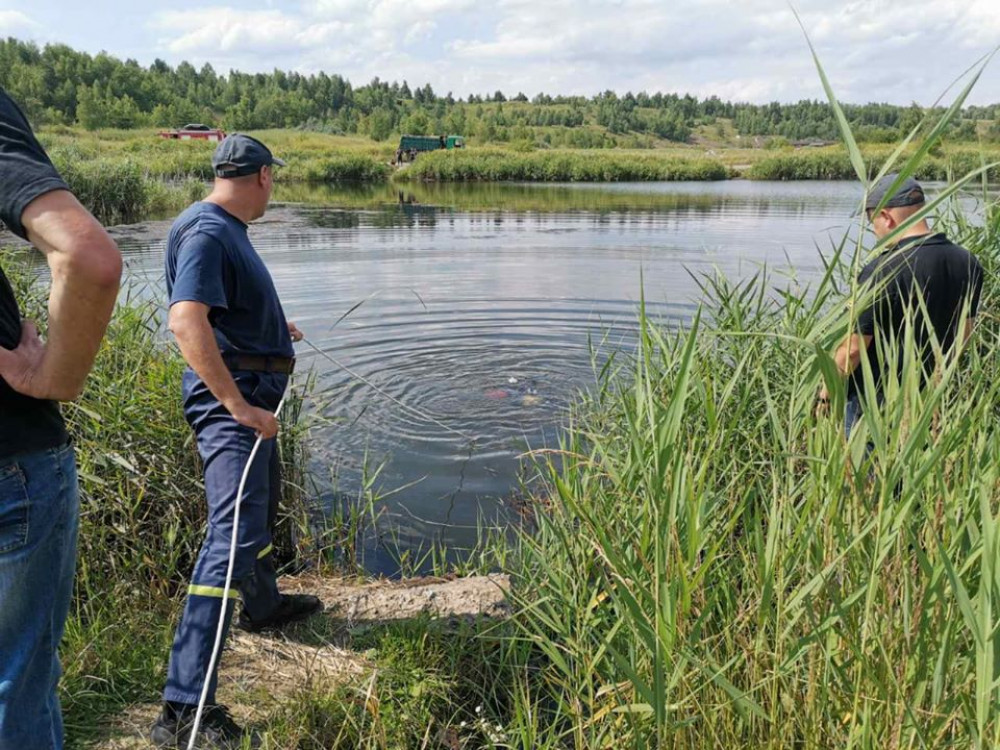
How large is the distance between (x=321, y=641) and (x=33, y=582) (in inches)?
71.7

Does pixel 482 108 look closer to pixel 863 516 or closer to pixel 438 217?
pixel 438 217

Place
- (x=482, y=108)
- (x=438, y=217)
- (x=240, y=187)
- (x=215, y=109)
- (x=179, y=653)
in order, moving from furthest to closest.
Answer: (x=482, y=108), (x=215, y=109), (x=438, y=217), (x=240, y=187), (x=179, y=653)

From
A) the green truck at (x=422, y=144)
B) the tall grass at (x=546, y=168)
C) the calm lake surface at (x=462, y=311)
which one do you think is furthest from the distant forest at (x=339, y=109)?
the calm lake surface at (x=462, y=311)

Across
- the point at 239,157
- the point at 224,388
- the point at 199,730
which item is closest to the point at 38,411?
the point at 224,388

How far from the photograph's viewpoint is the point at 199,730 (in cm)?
273

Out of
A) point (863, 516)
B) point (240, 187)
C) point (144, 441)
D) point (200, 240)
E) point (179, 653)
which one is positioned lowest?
point (179, 653)

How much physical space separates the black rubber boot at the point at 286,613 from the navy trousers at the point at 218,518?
481 millimetres

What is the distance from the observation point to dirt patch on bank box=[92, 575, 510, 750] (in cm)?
299

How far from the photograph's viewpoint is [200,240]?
3.03 m

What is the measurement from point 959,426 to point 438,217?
24929mm

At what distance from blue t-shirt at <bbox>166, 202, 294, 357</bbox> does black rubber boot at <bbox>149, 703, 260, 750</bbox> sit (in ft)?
4.79

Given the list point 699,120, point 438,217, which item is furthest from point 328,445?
point 699,120

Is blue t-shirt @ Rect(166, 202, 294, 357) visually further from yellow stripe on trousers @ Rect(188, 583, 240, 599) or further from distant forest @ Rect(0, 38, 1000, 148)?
distant forest @ Rect(0, 38, 1000, 148)

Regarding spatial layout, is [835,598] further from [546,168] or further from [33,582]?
[546,168]
